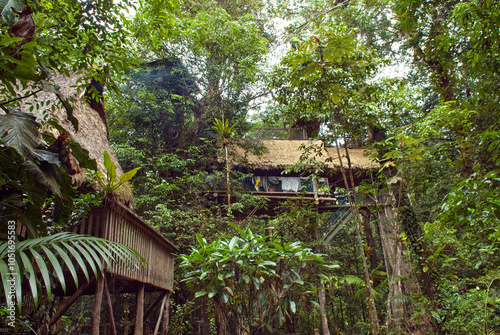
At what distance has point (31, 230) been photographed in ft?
5.38

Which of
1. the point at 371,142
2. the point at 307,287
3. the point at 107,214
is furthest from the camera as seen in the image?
the point at 371,142

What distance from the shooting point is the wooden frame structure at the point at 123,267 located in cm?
415

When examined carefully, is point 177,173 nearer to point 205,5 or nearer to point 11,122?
point 205,5

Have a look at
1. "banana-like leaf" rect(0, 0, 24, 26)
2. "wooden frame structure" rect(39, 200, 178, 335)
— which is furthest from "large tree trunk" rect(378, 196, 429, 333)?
"banana-like leaf" rect(0, 0, 24, 26)

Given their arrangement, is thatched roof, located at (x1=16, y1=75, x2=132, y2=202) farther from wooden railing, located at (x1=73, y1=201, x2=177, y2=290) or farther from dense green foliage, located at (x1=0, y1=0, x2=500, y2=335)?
dense green foliage, located at (x1=0, y1=0, x2=500, y2=335)

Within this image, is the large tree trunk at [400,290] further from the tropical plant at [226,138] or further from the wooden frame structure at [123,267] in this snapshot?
the tropical plant at [226,138]

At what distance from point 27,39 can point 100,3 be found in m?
1.70

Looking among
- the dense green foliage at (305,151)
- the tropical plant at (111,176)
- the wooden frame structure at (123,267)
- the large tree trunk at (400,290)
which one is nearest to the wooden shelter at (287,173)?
the dense green foliage at (305,151)

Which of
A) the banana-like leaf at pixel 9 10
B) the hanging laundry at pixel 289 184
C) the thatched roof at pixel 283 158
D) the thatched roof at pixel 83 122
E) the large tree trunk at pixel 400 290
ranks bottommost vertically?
the large tree trunk at pixel 400 290

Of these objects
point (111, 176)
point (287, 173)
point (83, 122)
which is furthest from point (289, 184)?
point (111, 176)

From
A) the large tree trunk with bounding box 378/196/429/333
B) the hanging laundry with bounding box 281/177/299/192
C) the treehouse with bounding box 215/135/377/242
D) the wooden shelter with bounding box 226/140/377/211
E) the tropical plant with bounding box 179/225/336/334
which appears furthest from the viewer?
the hanging laundry with bounding box 281/177/299/192

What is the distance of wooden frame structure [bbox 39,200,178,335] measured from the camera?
4.15 meters

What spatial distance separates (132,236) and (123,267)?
0.83 metres

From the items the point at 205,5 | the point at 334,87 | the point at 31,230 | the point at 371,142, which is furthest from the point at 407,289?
the point at 205,5
